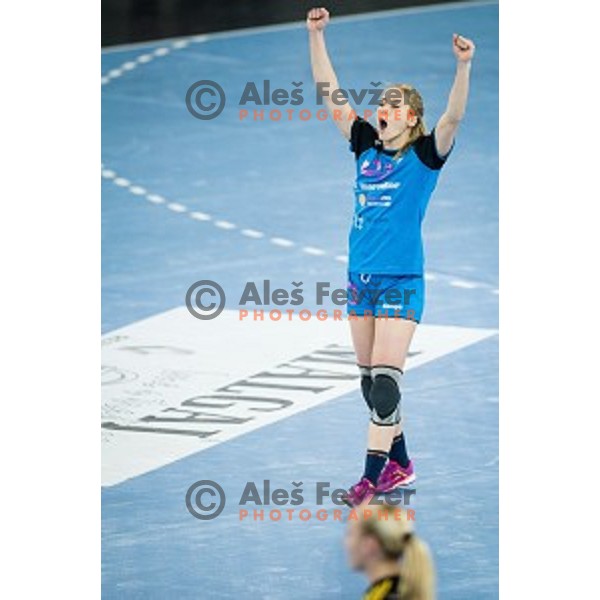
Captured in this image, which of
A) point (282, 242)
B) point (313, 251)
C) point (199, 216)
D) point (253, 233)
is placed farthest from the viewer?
point (199, 216)

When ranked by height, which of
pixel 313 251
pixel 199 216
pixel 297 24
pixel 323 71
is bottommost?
pixel 313 251

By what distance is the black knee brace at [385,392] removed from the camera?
31.4 ft

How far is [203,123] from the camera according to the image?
53.7 feet

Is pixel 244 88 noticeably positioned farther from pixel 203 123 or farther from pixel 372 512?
pixel 372 512

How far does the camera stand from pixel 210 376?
38.1ft

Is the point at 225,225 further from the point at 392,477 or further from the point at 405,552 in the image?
the point at 405,552

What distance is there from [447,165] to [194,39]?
403 cm

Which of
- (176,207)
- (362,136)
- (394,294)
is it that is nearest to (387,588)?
(394,294)

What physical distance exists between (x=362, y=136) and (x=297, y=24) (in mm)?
9104

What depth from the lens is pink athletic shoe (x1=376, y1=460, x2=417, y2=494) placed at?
9.99 m

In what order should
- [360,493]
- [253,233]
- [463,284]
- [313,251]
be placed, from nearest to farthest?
[360,493] < [463,284] < [313,251] < [253,233]

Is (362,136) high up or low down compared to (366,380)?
up
